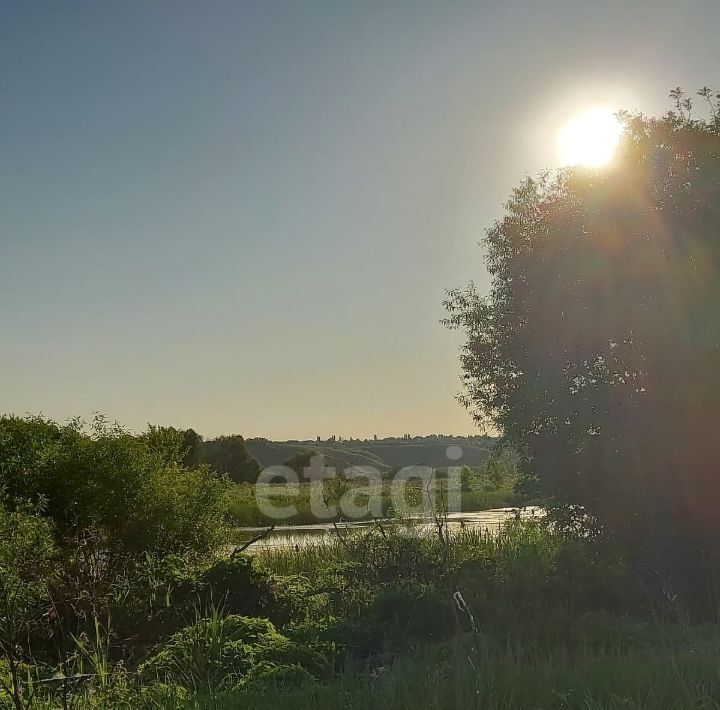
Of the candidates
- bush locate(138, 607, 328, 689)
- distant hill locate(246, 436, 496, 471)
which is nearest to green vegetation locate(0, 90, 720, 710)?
bush locate(138, 607, 328, 689)

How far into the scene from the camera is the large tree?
1205cm

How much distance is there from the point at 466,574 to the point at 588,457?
2.71 meters

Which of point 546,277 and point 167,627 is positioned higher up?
point 546,277

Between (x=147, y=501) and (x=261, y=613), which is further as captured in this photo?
(x=147, y=501)

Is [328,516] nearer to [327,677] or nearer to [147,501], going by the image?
[147,501]

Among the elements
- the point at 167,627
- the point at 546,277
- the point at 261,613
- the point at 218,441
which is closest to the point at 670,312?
the point at 546,277

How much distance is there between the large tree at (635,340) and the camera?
1205 centimetres

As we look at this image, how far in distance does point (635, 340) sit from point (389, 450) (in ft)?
393

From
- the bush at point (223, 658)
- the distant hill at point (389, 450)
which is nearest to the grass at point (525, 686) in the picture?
the bush at point (223, 658)

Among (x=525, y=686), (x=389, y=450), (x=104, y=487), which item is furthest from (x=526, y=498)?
(x=389, y=450)

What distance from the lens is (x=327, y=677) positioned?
6.74 m

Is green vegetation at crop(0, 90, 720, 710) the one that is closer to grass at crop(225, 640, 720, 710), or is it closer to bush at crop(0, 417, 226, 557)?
bush at crop(0, 417, 226, 557)

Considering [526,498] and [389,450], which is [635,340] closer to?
[526,498]

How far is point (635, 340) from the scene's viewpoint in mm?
12383
